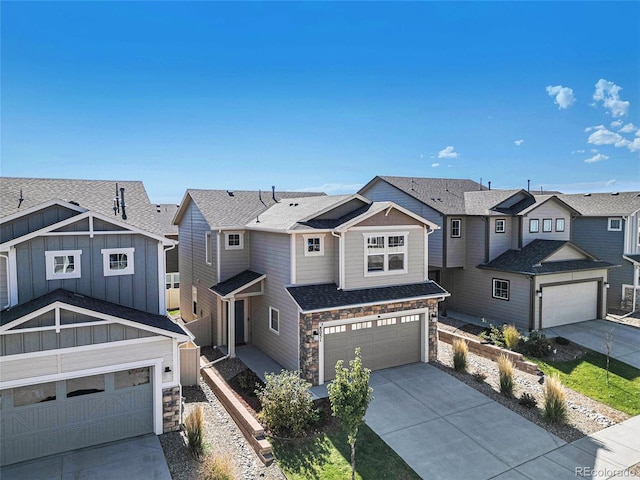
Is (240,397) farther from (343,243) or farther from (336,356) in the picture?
(343,243)

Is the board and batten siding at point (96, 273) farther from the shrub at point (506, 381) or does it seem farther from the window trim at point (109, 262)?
the shrub at point (506, 381)

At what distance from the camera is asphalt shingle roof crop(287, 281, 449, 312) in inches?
509

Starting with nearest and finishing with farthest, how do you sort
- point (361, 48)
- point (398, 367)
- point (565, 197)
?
point (398, 367) → point (361, 48) → point (565, 197)

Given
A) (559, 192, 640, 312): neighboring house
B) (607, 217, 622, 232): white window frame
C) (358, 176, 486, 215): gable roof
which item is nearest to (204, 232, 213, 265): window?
(358, 176, 486, 215): gable roof

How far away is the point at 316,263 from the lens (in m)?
14.0

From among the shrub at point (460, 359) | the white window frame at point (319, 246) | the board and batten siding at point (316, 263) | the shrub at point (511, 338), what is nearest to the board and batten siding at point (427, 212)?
the shrub at point (511, 338)

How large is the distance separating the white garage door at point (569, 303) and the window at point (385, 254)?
8.70m

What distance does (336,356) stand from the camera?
13414 mm

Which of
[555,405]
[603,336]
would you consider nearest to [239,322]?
[555,405]

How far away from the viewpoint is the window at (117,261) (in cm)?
1061

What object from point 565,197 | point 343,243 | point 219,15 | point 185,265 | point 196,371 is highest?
point 219,15

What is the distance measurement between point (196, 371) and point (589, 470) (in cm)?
1133

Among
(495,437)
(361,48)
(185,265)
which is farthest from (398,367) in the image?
(361,48)

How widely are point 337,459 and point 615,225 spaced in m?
24.0
